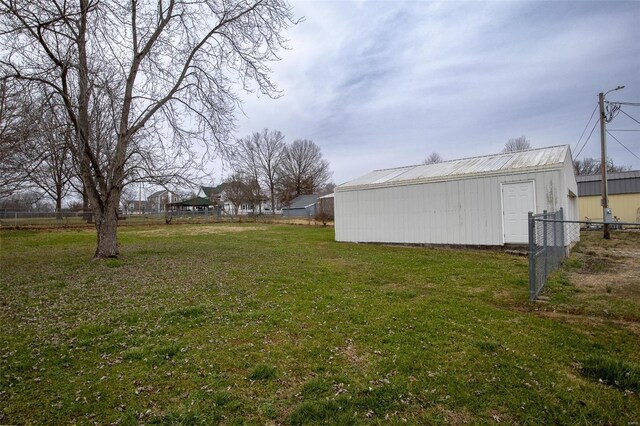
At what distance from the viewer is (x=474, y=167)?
13367 millimetres

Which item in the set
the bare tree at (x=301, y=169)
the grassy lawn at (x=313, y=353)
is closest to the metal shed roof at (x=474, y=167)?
the grassy lawn at (x=313, y=353)

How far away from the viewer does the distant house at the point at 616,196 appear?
24172 mm

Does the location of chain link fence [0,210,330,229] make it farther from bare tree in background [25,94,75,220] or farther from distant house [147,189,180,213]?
bare tree in background [25,94,75,220]

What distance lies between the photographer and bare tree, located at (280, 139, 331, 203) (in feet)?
189

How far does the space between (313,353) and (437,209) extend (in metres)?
10.8

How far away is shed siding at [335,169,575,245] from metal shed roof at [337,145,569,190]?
22 cm

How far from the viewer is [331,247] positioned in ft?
47.4

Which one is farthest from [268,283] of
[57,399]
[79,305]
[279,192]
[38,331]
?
[279,192]

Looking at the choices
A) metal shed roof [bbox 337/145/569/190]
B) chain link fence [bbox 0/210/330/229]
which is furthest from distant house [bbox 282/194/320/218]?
metal shed roof [bbox 337/145/569/190]

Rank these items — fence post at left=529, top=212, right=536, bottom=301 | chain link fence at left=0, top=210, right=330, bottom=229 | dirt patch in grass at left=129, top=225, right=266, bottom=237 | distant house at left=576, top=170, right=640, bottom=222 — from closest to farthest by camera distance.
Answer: fence post at left=529, top=212, right=536, bottom=301, dirt patch in grass at left=129, top=225, right=266, bottom=237, distant house at left=576, top=170, right=640, bottom=222, chain link fence at left=0, top=210, right=330, bottom=229

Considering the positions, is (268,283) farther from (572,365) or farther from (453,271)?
(572,365)

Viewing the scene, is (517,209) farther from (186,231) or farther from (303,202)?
(303,202)

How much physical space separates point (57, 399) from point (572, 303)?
7297 millimetres

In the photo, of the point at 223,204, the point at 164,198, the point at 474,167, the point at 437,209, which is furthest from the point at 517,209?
the point at 223,204
